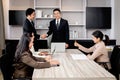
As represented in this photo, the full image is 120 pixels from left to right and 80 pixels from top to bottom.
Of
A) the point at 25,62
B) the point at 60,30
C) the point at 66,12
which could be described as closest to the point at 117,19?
the point at 66,12

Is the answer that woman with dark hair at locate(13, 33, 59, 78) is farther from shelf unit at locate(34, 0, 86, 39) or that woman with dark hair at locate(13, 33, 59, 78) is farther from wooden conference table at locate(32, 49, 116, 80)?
shelf unit at locate(34, 0, 86, 39)

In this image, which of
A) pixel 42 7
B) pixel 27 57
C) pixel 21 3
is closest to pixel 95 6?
pixel 42 7

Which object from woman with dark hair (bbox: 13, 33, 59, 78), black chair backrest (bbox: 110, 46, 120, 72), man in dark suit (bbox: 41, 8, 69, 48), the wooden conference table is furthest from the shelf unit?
the wooden conference table

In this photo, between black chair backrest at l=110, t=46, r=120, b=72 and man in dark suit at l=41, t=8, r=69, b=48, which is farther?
man in dark suit at l=41, t=8, r=69, b=48

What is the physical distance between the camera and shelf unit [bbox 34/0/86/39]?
701 centimetres

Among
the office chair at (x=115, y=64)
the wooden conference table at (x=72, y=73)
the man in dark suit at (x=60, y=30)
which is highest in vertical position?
the man in dark suit at (x=60, y=30)

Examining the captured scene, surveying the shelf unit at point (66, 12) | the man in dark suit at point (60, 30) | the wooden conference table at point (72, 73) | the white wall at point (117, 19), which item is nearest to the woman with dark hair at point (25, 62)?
the wooden conference table at point (72, 73)

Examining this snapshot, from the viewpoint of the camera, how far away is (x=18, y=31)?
23.6 ft

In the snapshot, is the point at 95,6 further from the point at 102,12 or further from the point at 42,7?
the point at 42,7

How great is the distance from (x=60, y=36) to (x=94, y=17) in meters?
1.98

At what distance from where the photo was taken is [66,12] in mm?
7152

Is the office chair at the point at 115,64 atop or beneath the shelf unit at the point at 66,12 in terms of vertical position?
beneath

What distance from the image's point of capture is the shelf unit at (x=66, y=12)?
7.01m

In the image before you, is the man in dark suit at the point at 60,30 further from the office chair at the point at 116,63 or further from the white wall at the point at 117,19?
the white wall at the point at 117,19
